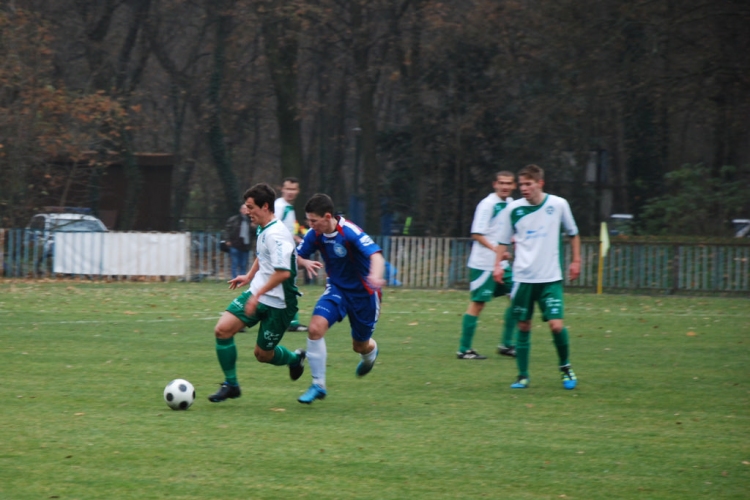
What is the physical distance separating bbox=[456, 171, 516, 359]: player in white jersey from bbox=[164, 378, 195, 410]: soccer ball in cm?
417

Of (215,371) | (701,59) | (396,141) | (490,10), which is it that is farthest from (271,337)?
(396,141)

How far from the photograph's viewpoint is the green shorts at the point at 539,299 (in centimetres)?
873

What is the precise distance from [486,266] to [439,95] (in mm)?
20078

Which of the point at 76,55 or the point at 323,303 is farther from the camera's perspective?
the point at 76,55

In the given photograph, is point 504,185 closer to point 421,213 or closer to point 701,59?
point 701,59

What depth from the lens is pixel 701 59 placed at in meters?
25.3

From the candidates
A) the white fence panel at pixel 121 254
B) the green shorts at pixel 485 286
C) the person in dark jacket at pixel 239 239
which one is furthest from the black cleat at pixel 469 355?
the white fence panel at pixel 121 254

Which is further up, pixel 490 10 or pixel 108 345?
pixel 490 10

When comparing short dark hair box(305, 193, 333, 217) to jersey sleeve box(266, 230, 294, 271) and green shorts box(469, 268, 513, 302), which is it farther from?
green shorts box(469, 268, 513, 302)

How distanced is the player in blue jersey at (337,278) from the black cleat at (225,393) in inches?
20.6

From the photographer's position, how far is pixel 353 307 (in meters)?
8.12

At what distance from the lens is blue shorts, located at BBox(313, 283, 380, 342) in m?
8.02

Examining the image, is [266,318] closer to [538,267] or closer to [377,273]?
[377,273]

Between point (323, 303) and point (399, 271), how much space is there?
619 inches
